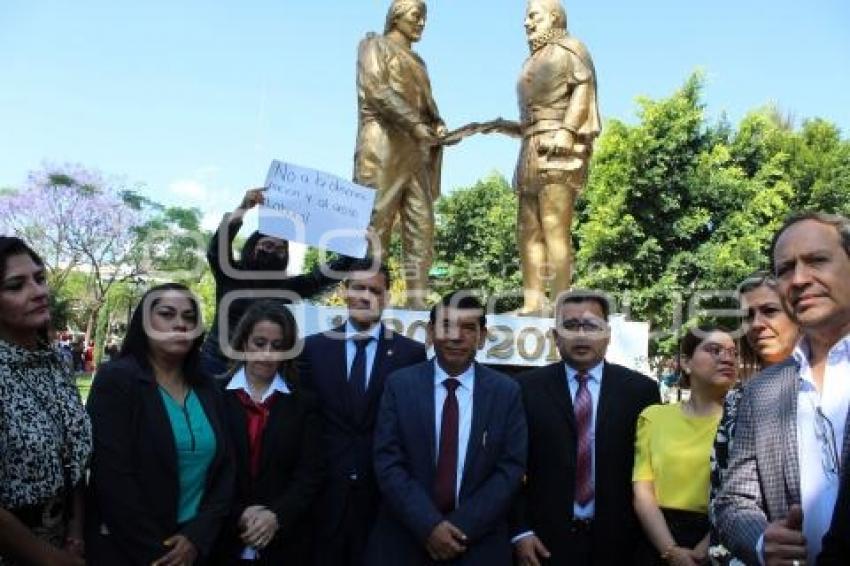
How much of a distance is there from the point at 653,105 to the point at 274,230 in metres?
20.3

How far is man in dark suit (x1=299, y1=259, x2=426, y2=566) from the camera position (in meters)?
3.90

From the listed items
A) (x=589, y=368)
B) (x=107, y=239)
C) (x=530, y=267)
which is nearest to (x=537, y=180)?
(x=530, y=267)

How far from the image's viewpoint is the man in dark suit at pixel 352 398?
3898 mm

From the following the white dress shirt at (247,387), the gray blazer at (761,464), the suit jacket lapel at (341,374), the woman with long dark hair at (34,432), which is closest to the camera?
the gray blazer at (761,464)

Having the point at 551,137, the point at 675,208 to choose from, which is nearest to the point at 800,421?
the point at 551,137

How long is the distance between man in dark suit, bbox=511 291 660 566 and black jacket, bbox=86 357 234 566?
1359 mm

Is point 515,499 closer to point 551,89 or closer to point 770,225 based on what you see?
point 551,89

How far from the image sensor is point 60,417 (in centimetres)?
294

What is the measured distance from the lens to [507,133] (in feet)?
25.8

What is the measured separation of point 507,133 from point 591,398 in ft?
14.4

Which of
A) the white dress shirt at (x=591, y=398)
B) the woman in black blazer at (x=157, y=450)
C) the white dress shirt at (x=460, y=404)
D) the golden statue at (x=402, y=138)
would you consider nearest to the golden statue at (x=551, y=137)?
the golden statue at (x=402, y=138)

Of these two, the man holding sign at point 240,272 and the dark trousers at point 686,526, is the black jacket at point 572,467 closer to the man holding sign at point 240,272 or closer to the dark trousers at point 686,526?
the dark trousers at point 686,526

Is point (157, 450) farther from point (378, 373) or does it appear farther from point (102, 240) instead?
point (102, 240)

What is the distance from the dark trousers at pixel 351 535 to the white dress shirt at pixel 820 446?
2.06 metres
